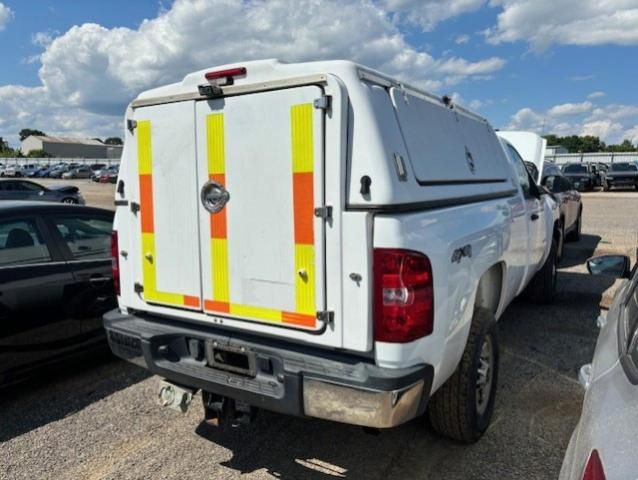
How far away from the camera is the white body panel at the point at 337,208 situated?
2414 mm

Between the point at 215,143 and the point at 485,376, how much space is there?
2187 millimetres

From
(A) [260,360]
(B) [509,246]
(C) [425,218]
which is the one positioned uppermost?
(C) [425,218]

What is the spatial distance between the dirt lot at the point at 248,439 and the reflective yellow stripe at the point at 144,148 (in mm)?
1711

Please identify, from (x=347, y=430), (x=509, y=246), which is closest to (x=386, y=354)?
(x=347, y=430)

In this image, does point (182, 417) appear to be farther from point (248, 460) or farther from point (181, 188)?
point (181, 188)

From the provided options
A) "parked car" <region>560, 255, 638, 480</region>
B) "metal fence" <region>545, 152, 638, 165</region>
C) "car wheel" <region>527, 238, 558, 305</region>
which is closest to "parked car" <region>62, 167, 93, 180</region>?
"metal fence" <region>545, 152, 638, 165</region>

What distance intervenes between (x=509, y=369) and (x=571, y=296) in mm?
2974

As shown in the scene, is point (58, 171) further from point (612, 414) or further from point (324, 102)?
point (612, 414)

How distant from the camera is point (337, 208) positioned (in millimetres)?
2447

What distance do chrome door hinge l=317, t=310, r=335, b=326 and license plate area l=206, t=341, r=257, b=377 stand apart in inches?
16.8

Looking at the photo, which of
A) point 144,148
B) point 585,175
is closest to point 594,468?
point 144,148

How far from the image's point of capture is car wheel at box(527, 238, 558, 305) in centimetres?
620

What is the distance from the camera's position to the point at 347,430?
345 centimetres

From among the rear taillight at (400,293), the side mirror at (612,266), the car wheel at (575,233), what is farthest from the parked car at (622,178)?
the rear taillight at (400,293)
